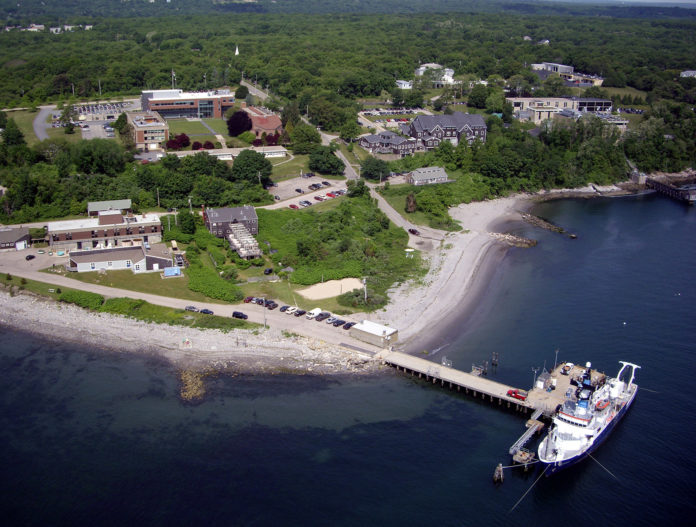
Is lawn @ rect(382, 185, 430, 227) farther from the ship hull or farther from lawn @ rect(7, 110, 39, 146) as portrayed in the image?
lawn @ rect(7, 110, 39, 146)

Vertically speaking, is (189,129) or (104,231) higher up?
(189,129)

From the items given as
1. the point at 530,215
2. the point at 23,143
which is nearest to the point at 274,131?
the point at 23,143

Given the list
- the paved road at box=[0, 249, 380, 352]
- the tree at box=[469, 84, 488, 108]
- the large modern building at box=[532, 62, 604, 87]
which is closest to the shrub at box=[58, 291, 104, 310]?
the paved road at box=[0, 249, 380, 352]

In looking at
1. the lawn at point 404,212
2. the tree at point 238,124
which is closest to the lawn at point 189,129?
the tree at point 238,124

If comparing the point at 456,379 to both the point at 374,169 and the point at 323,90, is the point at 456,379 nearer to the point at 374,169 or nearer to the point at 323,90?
the point at 374,169

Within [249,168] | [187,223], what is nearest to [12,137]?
[249,168]

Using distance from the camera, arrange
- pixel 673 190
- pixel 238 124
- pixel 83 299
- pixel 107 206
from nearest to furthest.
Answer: pixel 83 299
pixel 107 206
pixel 673 190
pixel 238 124

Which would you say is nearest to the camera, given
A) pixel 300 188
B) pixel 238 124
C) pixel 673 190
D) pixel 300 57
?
pixel 300 188

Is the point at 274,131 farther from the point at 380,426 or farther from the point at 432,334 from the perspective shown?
the point at 380,426
